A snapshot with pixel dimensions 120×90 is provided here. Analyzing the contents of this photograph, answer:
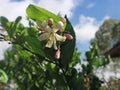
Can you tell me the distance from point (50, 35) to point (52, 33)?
11 mm

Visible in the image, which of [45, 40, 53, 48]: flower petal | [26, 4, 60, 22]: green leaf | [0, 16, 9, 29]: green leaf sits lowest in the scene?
[45, 40, 53, 48]: flower petal

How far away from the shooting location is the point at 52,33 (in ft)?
5.42

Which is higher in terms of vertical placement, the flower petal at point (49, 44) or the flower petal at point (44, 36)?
the flower petal at point (44, 36)

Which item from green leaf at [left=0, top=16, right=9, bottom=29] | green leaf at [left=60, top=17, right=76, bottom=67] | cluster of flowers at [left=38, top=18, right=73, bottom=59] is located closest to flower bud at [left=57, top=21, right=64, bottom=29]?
cluster of flowers at [left=38, top=18, right=73, bottom=59]

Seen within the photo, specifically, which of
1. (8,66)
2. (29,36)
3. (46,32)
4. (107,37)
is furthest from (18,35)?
(107,37)

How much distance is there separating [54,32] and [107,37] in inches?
1522

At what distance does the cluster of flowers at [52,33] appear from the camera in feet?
5.36

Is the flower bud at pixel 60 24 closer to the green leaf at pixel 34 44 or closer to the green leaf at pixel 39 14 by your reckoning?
the green leaf at pixel 39 14

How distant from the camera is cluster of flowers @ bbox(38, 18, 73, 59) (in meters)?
1.63

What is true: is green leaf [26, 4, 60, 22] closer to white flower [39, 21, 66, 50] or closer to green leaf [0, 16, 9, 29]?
white flower [39, 21, 66, 50]

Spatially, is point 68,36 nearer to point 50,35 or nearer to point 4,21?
point 50,35

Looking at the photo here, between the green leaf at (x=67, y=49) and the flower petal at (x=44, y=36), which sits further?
the green leaf at (x=67, y=49)

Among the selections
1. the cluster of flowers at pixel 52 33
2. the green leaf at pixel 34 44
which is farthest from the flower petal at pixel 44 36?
the green leaf at pixel 34 44

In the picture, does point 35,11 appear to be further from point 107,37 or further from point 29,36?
point 107,37
